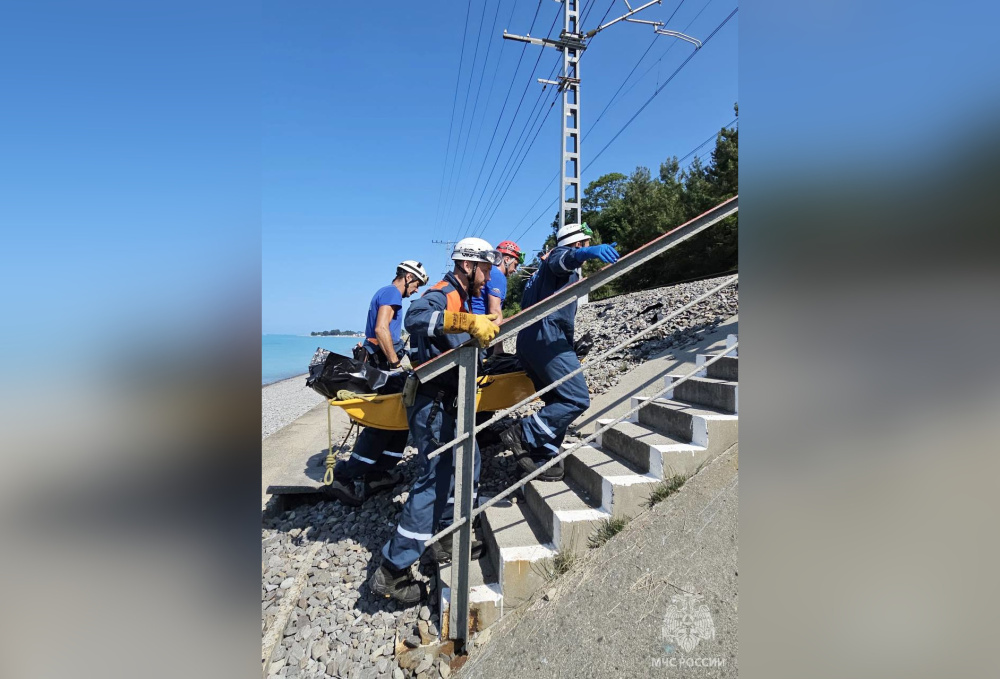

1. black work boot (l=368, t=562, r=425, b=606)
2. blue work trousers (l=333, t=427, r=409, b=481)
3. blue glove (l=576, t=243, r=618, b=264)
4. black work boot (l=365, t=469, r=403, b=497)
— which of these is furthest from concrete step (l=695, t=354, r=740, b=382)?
black work boot (l=365, t=469, r=403, b=497)

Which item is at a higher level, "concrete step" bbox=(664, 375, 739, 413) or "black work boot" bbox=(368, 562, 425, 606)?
"concrete step" bbox=(664, 375, 739, 413)

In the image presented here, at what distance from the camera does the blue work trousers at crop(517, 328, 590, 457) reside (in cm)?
330

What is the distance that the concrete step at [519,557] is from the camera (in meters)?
2.43

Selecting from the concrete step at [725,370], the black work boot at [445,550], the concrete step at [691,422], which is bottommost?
the black work boot at [445,550]

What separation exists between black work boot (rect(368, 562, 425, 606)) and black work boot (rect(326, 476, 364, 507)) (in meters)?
1.40

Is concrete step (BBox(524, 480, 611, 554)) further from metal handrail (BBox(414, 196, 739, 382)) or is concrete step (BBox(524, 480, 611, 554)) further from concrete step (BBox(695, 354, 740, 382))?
concrete step (BBox(695, 354, 740, 382))

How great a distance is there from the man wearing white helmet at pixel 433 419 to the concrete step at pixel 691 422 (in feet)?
4.18

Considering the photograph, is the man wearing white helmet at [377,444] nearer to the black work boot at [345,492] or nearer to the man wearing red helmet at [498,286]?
the black work boot at [345,492]

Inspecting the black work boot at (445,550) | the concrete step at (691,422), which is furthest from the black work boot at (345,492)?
the concrete step at (691,422)
